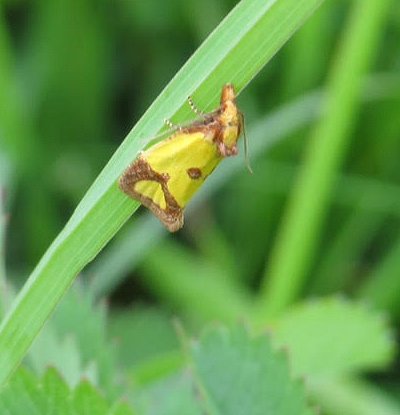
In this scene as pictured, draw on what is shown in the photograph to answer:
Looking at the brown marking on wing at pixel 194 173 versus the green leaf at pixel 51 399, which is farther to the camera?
the brown marking on wing at pixel 194 173

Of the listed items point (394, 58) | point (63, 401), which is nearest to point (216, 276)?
point (394, 58)

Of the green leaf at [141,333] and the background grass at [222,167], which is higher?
the background grass at [222,167]

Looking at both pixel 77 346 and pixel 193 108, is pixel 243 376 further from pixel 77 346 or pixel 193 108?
pixel 193 108

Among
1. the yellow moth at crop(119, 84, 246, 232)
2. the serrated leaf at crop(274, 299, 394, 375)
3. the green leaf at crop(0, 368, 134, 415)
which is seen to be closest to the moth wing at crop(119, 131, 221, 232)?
the yellow moth at crop(119, 84, 246, 232)

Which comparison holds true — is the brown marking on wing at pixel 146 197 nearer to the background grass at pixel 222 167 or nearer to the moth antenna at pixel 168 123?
the moth antenna at pixel 168 123

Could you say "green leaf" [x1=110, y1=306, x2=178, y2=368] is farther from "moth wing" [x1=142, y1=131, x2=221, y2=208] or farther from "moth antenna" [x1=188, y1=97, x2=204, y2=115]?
"moth antenna" [x1=188, y1=97, x2=204, y2=115]

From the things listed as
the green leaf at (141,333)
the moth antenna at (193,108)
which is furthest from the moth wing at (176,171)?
the green leaf at (141,333)

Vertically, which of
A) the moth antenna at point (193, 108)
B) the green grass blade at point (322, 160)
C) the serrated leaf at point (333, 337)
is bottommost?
the moth antenna at point (193, 108)

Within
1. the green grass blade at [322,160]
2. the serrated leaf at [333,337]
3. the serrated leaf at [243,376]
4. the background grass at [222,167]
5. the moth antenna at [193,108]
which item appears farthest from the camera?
the background grass at [222,167]
